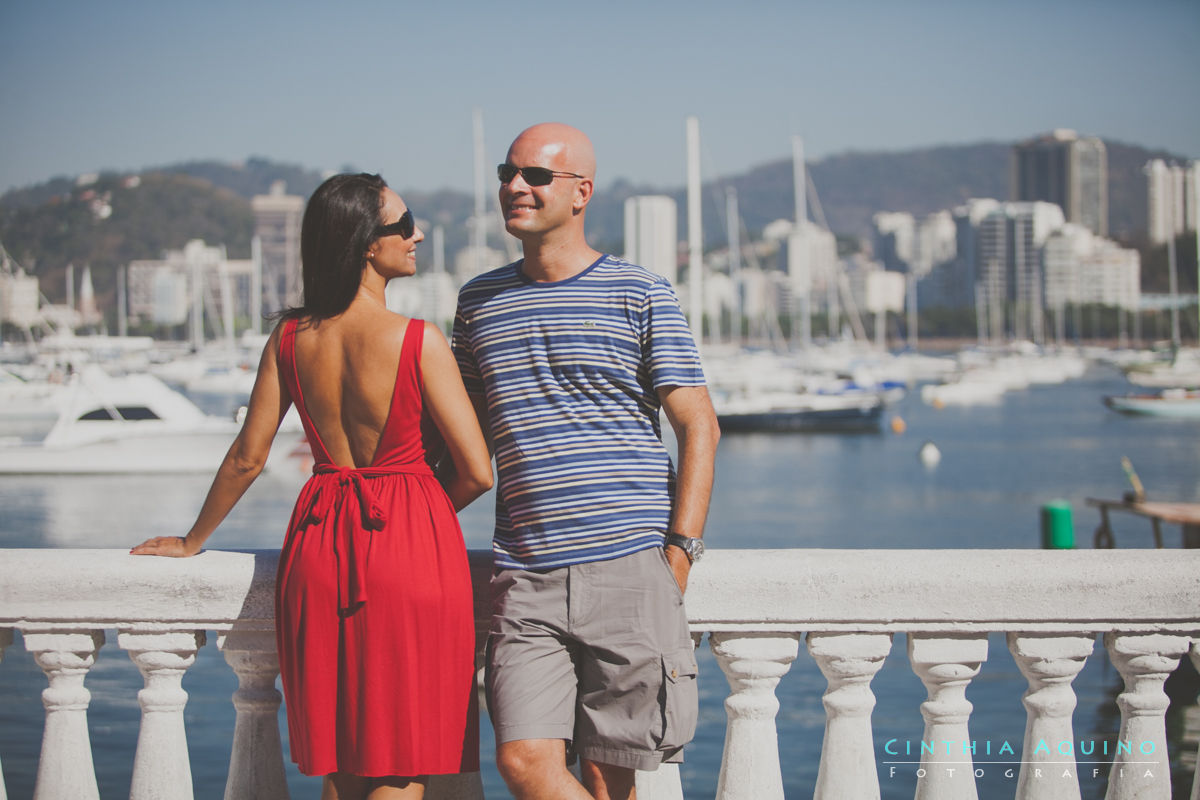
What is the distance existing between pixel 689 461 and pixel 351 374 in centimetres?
88

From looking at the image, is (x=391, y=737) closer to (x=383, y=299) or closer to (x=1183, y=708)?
(x=383, y=299)

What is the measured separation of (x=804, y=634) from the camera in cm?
328

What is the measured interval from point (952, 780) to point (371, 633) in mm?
1575

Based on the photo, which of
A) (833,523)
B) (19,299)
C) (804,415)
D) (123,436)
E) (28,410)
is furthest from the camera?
(19,299)

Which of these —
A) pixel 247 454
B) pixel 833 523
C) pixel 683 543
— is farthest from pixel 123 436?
pixel 683 543

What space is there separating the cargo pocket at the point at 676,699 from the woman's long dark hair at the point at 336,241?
121 centimetres

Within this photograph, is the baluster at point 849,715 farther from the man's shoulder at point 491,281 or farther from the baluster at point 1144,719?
the man's shoulder at point 491,281

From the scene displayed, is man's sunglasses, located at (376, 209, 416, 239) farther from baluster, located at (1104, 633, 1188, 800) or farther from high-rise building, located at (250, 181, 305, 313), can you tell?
high-rise building, located at (250, 181, 305, 313)

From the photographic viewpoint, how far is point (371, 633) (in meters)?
2.96

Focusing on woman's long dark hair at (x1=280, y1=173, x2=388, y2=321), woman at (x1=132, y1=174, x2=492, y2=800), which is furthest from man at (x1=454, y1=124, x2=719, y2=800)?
woman's long dark hair at (x1=280, y1=173, x2=388, y2=321)

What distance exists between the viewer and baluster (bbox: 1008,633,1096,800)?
3.22 m

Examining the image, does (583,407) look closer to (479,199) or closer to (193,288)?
(479,199)

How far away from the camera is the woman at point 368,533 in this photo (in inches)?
117

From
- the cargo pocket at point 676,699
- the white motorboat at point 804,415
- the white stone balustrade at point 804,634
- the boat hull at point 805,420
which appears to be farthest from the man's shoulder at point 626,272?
the boat hull at point 805,420
